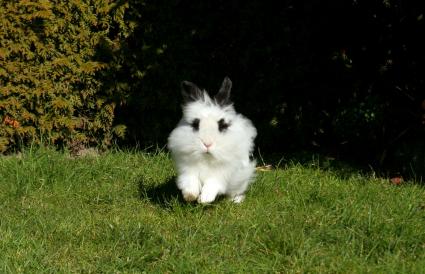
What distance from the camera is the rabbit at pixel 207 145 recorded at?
464 cm

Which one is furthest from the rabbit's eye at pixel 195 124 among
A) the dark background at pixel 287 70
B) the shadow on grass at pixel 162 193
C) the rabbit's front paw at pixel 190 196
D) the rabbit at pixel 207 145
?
the dark background at pixel 287 70

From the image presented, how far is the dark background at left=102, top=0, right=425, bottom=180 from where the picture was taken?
6.66m

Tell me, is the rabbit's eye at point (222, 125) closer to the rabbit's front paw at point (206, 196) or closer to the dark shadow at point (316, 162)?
the rabbit's front paw at point (206, 196)

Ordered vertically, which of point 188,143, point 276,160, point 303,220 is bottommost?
point 276,160

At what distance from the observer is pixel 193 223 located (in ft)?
15.2

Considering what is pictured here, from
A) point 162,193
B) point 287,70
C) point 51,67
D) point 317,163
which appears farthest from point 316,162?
point 51,67

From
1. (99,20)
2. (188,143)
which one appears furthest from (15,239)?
(99,20)

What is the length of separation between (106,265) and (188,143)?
1125 mm

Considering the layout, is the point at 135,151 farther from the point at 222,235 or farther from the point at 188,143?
the point at 222,235

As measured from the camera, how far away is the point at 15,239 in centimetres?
434

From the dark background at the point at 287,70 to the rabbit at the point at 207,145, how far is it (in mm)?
2183

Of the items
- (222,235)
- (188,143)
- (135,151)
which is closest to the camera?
(222,235)

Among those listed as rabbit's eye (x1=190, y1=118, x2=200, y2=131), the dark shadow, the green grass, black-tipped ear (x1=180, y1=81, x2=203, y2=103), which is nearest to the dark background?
the dark shadow

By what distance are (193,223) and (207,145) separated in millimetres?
579
